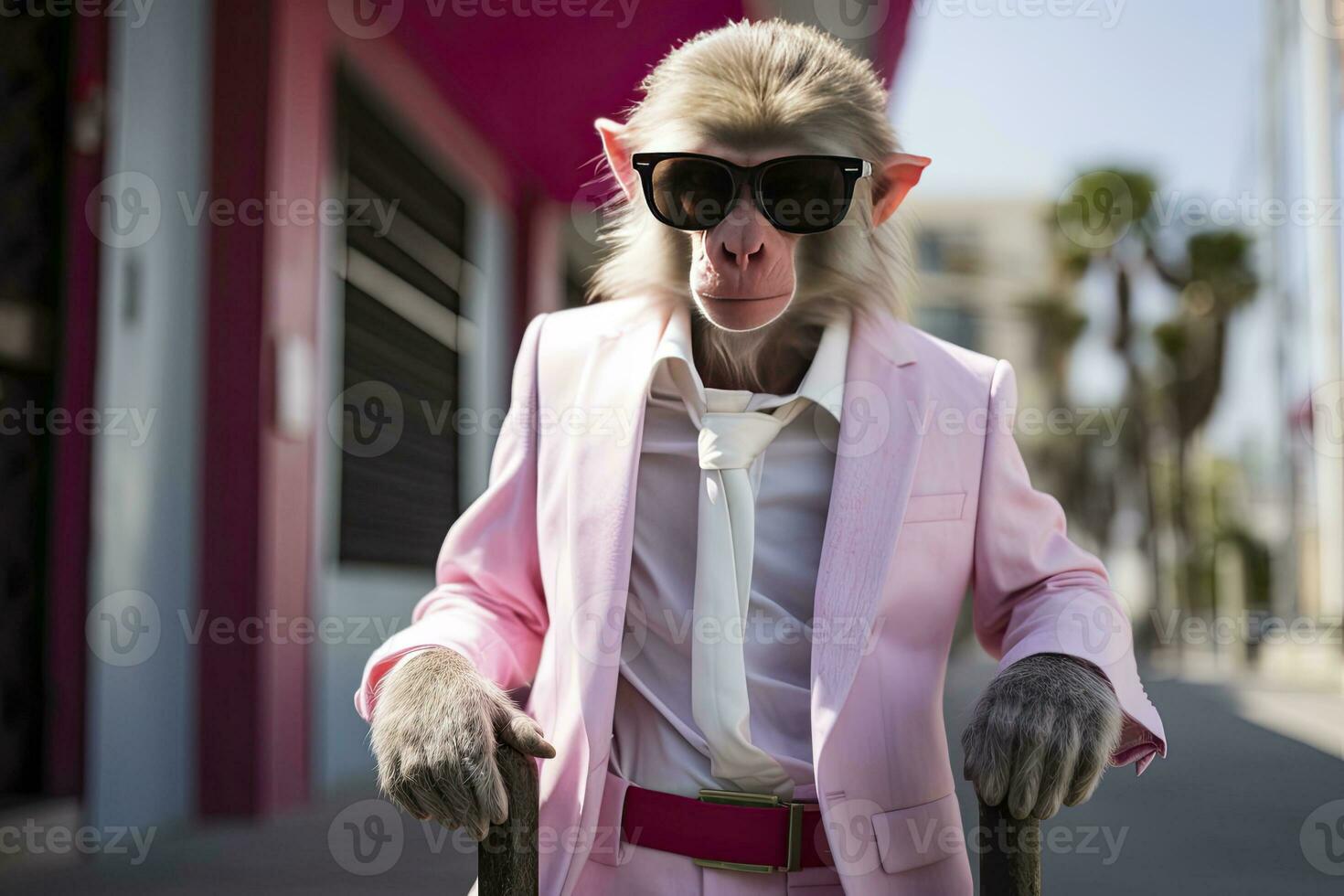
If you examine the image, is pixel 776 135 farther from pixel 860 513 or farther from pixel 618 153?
pixel 860 513

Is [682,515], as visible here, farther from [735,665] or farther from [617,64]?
[617,64]

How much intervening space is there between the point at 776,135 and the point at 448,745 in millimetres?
894

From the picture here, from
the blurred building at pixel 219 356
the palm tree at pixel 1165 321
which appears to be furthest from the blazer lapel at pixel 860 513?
the palm tree at pixel 1165 321

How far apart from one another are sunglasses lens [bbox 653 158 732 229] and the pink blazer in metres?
0.21

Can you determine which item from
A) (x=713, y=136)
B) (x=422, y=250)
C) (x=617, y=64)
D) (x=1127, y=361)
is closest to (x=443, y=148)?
(x=422, y=250)

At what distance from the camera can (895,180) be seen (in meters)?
1.90

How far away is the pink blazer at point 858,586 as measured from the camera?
1660mm

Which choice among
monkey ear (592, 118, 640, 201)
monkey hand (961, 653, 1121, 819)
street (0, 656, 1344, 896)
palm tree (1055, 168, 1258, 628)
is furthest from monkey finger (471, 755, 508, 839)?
palm tree (1055, 168, 1258, 628)

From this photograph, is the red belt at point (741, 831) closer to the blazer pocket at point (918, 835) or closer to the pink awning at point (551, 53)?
the blazer pocket at point (918, 835)

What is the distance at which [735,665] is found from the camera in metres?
1.65

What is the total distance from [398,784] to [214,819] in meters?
3.84

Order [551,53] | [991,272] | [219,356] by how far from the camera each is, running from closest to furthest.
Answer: [219,356], [551,53], [991,272]

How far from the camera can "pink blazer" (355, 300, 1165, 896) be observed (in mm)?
1660

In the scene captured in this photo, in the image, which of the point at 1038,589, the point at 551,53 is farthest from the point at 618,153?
the point at 551,53
